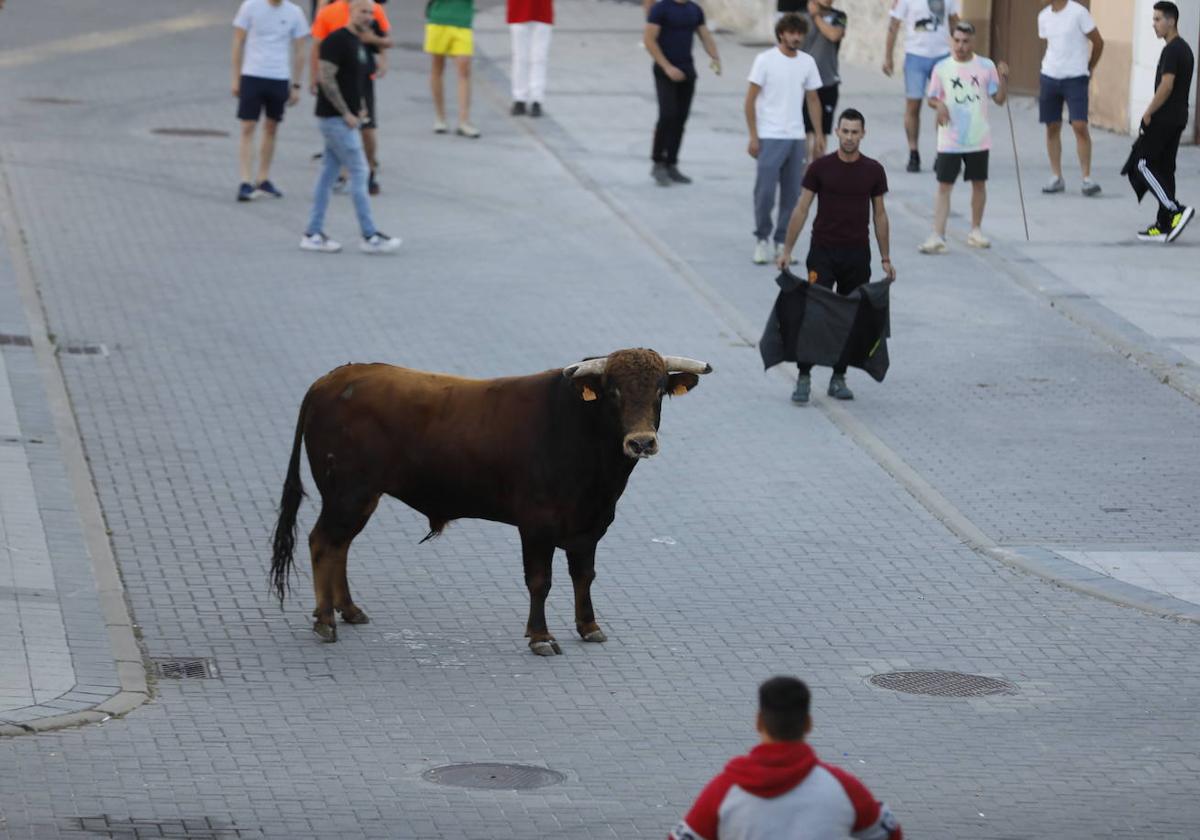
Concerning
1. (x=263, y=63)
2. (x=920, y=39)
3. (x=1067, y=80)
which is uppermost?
(x=920, y=39)

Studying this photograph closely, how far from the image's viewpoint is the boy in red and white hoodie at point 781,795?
575 cm

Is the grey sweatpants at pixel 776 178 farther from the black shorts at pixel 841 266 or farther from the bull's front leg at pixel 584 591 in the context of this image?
the bull's front leg at pixel 584 591

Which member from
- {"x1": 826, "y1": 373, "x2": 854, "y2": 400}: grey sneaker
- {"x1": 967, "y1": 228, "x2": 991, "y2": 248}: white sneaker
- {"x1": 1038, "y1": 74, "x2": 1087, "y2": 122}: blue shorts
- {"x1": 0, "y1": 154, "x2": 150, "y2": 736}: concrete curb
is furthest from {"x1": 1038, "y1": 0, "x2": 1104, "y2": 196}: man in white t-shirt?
{"x1": 0, "y1": 154, "x2": 150, "y2": 736}: concrete curb

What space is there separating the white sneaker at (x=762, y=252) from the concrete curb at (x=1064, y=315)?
67 cm

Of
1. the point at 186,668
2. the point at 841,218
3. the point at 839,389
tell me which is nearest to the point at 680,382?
the point at 186,668

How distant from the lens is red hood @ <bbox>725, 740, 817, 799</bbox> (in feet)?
18.9

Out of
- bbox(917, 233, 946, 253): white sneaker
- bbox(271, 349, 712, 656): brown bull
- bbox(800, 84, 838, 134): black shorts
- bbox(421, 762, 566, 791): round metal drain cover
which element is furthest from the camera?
bbox(800, 84, 838, 134): black shorts

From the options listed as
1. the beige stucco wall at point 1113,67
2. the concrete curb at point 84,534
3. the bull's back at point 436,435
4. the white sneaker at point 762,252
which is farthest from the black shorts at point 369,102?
the bull's back at point 436,435

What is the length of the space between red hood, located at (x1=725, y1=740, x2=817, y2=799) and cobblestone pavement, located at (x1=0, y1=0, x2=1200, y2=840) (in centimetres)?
270

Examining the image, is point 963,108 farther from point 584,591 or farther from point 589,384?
point 589,384

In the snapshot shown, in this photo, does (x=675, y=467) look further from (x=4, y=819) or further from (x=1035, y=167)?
(x=1035, y=167)

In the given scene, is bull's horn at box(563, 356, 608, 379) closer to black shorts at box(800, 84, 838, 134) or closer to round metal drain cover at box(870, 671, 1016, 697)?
round metal drain cover at box(870, 671, 1016, 697)

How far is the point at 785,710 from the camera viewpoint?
580 centimetres

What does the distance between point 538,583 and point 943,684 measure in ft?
6.81
